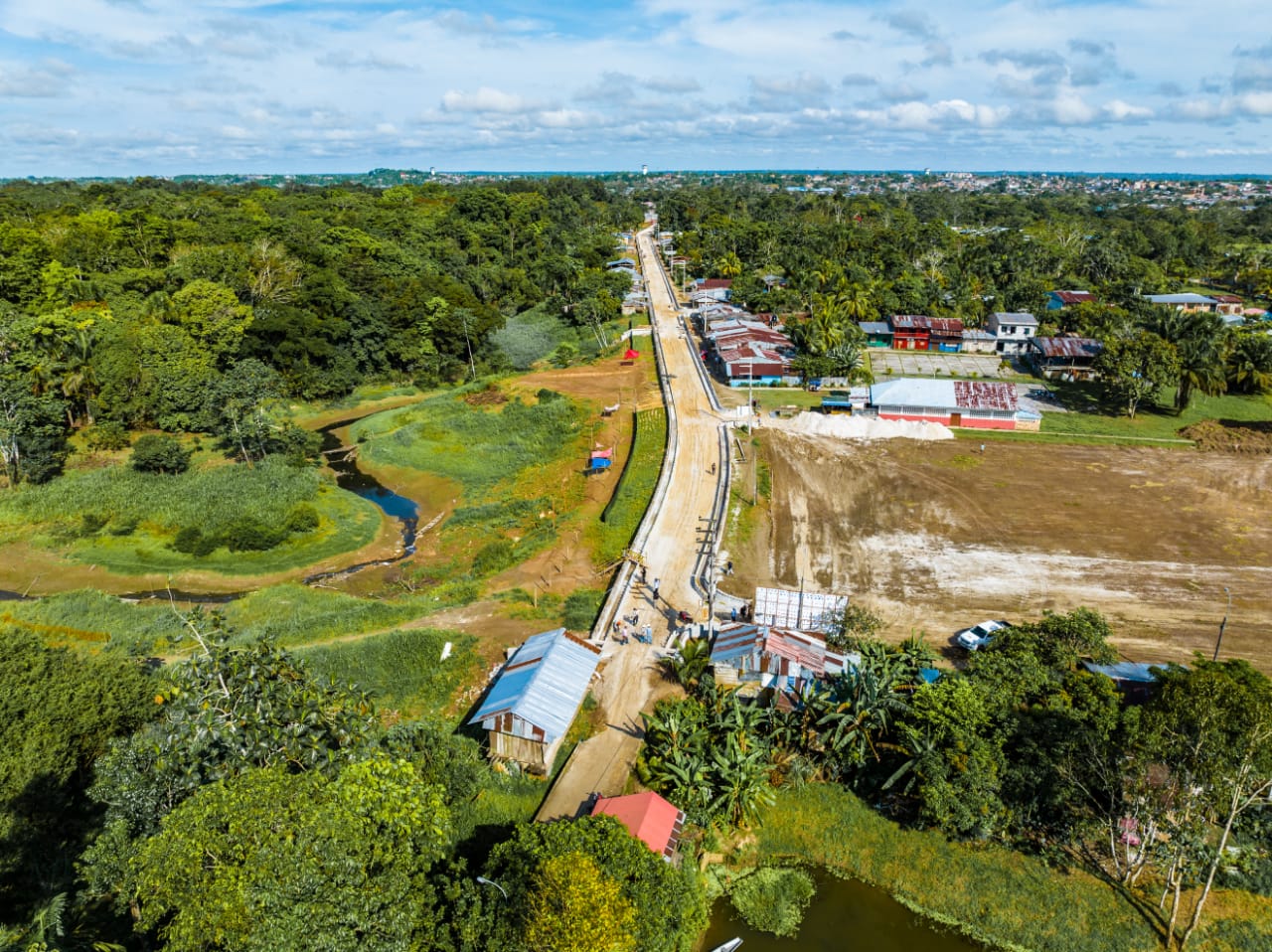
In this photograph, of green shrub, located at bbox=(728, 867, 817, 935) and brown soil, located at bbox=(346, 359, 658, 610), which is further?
brown soil, located at bbox=(346, 359, 658, 610)

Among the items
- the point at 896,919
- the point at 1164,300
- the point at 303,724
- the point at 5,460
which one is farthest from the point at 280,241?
the point at 1164,300

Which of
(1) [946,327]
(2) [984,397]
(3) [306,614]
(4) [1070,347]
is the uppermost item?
(1) [946,327]

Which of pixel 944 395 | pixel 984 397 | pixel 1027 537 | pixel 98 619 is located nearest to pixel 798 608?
pixel 1027 537

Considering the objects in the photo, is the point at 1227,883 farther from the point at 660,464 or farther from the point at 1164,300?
the point at 1164,300

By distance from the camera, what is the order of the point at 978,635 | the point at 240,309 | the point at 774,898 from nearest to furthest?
1. the point at 774,898
2. the point at 978,635
3. the point at 240,309

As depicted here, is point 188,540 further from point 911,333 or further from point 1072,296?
point 1072,296

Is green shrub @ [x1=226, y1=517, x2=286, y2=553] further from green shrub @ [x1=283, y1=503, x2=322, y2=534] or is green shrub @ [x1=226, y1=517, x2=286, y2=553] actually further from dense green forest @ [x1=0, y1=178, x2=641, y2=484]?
dense green forest @ [x1=0, y1=178, x2=641, y2=484]

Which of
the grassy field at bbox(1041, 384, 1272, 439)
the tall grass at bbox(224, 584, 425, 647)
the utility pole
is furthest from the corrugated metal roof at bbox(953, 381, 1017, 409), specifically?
the tall grass at bbox(224, 584, 425, 647)
